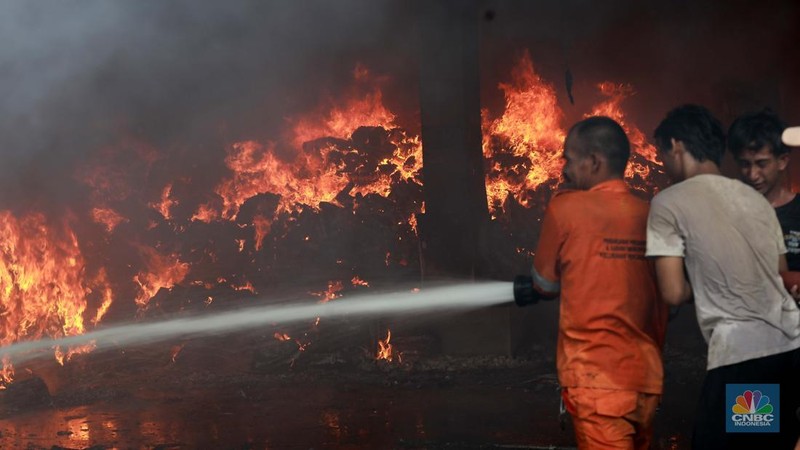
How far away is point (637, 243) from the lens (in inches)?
140

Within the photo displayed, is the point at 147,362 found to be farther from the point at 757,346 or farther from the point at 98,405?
the point at 757,346

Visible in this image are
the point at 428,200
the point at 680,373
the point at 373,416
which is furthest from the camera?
the point at 428,200

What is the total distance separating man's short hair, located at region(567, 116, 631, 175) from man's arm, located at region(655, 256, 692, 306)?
0.57m

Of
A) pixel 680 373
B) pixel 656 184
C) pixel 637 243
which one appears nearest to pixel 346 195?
pixel 656 184

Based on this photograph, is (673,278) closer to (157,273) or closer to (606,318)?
(606,318)

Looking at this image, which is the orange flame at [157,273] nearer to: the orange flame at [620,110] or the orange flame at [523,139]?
the orange flame at [523,139]

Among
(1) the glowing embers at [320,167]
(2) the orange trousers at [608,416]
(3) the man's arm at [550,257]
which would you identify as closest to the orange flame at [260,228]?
(1) the glowing embers at [320,167]

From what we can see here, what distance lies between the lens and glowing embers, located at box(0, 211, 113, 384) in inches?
379

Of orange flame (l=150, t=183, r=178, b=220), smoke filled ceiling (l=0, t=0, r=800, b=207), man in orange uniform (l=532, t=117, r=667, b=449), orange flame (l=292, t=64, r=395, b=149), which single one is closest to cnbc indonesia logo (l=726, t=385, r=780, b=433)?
man in orange uniform (l=532, t=117, r=667, b=449)

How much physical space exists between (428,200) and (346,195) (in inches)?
83.3

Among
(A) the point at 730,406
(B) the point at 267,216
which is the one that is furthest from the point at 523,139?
(A) the point at 730,406

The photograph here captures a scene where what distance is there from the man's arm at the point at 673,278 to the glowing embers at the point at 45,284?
7765 mm

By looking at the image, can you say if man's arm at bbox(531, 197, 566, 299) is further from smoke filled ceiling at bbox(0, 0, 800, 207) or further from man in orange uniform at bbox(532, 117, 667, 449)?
smoke filled ceiling at bbox(0, 0, 800, 207)

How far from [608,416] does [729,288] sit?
724 mm
